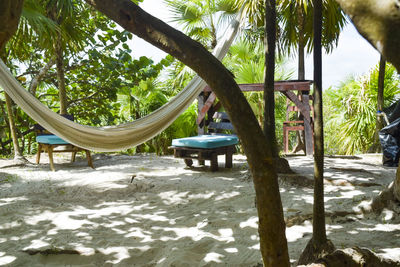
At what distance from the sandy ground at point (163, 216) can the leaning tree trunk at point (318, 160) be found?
0.58 ft

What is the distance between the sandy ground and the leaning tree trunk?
0.18m

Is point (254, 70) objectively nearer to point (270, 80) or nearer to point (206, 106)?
point (206, 106)

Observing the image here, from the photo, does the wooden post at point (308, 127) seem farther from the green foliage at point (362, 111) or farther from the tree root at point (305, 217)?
the tree root at point (305, 217)

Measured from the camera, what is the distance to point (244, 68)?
6.62m

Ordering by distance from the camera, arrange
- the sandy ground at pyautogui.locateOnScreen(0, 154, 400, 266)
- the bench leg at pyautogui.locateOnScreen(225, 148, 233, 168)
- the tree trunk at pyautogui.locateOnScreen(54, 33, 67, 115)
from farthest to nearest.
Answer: the tree trunk at pyautogui.locateOnScreen(54, 33, 67, 115) → the bench leg at pyautogui.locateOnScreen(225, 148, 233, 168) → the sandy ground at pyautogui.locateOnScreen(0, 154, 400, 266)

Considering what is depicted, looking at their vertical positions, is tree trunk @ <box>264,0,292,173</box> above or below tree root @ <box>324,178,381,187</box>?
above

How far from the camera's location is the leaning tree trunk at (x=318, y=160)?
4.68 feet

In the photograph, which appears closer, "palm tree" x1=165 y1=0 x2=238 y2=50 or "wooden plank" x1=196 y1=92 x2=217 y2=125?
"wooden plank" x1=196 y1=92 x2=217 y2=125

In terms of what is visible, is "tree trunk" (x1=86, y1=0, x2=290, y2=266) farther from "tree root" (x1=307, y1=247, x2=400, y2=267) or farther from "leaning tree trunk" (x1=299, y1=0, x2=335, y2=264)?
"leaning tree trunk" (x1=299, y1=0, x2=335, y2=264)

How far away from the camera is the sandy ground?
1.74m

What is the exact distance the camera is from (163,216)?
2385 mm

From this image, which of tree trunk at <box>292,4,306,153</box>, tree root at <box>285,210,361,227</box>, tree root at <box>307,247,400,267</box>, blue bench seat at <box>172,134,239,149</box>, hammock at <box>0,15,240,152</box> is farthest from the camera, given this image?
tree trunk at <box>292,4,306,153</box>

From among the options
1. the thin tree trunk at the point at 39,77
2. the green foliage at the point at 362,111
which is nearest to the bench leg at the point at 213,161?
the thin tree trunk at the point at 39,77

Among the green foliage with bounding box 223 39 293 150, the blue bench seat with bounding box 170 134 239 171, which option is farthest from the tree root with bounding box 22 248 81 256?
the green foliage with bounding box 223 39 293 150
